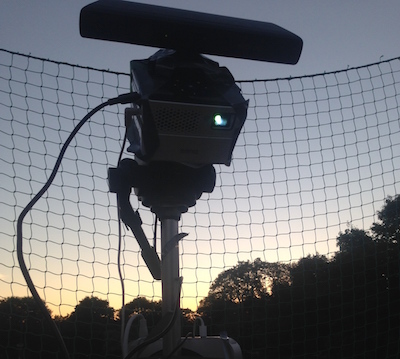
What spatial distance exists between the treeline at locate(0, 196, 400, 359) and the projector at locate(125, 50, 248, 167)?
1.77m

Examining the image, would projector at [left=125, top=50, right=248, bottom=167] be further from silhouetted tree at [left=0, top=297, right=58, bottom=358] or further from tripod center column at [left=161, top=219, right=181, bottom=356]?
silhouetted tree at [left=0, top=297, right=58, bottom=358]

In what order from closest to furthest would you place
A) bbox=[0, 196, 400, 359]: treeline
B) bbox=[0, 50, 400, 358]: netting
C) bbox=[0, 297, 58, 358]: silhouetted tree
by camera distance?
bbox=[0, 50, 400, 358]: netting < bbox=[0, 297, 58, 358]: silhouetted tree < bbox=[0, 196, 400, 359]: treeline

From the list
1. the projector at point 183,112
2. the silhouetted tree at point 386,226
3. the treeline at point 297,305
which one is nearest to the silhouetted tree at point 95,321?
the treeline at point 297,305

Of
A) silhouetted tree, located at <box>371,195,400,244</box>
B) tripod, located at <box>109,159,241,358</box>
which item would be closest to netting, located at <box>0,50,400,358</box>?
tripod, located at <box>109,159,241,358</box>

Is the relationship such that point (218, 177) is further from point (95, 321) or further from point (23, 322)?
point (23, 322)

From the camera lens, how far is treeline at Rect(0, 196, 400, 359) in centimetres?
379

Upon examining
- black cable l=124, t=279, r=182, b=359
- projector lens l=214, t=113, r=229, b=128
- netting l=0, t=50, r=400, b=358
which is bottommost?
black cable l=124, t=279, r=182, b=359

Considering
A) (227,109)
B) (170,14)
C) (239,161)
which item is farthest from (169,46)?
(239,161)

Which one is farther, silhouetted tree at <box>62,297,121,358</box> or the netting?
silhouetted tree at <box>62,297,121,358</box>

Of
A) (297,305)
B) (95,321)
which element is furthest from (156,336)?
(297,305)

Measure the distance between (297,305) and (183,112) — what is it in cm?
1210

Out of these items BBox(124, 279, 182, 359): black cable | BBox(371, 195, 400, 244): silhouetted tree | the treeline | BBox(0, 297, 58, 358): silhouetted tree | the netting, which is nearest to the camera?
BBox(124, 279, 182, 359): black cable

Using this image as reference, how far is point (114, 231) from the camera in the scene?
2236 millimetres

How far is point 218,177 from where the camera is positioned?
8.00ft
